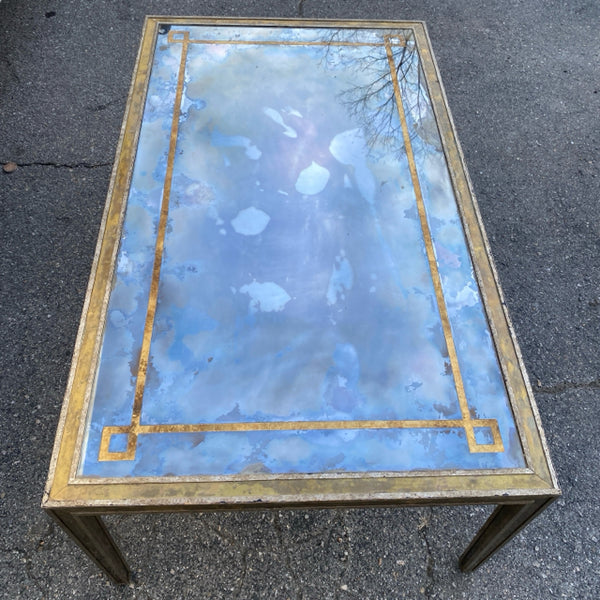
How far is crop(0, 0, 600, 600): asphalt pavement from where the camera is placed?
182 centimetres

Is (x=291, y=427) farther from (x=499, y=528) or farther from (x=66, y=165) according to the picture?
(x=66, y=165)

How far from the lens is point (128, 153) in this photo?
6.19 feet

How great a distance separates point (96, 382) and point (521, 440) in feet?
3.80

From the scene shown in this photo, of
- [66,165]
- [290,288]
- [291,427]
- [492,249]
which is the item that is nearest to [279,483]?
[291,427]

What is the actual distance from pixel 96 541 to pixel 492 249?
212 cm

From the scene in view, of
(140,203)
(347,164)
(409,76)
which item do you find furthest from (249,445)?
(409,76)

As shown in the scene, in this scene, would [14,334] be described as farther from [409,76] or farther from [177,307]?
[409,76]

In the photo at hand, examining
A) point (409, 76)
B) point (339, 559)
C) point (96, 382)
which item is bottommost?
point (339, 559)

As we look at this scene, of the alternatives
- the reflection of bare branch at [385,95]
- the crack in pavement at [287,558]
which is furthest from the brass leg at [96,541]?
the reflection of bare branch at [385,95]

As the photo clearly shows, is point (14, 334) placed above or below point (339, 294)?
below

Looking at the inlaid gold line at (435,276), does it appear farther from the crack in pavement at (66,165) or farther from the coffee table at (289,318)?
the crack in pavement at (66,165)

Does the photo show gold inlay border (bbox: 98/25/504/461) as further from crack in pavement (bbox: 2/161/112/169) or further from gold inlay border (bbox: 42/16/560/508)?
crack in pavement (bbox: 2/161/112/169)

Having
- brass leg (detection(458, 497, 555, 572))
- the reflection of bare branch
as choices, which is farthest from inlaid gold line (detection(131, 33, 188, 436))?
brass leg (detection(458, 497, 555, 572))

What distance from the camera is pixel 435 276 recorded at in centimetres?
169
